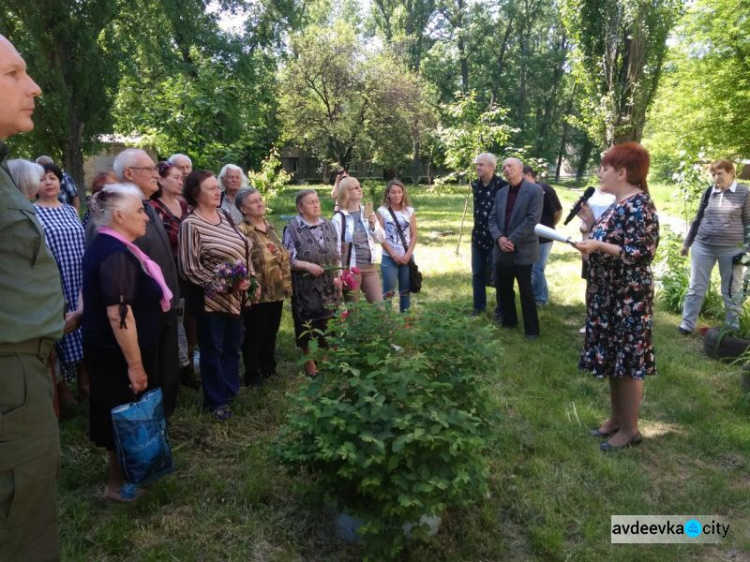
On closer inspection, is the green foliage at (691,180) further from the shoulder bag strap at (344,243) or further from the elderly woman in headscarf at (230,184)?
the elderly woman in headscarf at (230,184)

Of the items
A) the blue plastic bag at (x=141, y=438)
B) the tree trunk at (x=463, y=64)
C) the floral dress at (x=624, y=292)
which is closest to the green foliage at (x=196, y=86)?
the blue plastic bag at (x=141, y=438)

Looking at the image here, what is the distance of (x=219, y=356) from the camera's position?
13.4 ft

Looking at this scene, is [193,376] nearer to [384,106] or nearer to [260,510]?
[260,510]

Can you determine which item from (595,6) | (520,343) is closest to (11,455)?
(520,343)

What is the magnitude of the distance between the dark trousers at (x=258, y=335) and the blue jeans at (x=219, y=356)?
13.3 inches

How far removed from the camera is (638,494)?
10.3 feet

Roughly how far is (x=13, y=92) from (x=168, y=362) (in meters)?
1.87

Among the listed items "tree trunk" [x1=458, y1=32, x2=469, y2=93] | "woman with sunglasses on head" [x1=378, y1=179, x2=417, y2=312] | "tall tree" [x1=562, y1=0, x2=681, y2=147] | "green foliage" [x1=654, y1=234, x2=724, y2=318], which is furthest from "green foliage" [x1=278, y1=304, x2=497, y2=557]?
"tree trunk" [x1=458, y1=32, x2=469, y2=93]

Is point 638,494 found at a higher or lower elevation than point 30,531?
lower

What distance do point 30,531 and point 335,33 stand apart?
2613 cm

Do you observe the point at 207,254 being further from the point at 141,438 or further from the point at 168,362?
the point at 141,438

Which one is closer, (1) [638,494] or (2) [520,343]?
(1) [638,494]

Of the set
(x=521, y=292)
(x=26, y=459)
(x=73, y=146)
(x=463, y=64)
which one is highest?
(x=463, y=64)

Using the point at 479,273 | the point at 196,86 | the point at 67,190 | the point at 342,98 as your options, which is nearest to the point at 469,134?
the point at 479,273
